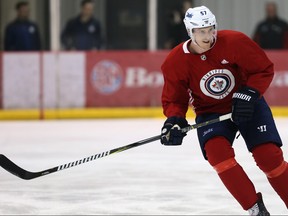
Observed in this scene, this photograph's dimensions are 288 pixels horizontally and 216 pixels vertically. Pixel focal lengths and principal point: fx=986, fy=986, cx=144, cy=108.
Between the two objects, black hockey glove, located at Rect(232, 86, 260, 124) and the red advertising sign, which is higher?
black hockey glove, located at Rect(232, 86, 260, 124)

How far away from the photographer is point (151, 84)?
10852 millimetres

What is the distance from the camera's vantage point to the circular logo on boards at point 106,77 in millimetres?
10750

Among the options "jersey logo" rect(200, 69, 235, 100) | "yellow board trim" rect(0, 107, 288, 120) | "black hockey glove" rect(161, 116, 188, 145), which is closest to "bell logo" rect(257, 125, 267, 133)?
"jersey logo" rect(200, 69, 235, 100)

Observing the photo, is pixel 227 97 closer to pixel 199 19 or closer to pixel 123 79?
pixel 199 19

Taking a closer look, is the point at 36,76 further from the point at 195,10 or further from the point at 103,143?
the point at 195,10

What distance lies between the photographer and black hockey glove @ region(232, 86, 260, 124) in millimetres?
4434

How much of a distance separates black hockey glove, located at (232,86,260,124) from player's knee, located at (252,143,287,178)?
0.16 metres

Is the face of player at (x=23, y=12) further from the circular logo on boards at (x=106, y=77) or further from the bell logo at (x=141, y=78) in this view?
the bell logo at (x=141, y=78)

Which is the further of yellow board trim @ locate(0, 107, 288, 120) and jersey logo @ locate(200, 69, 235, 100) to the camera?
yellow board trim @ locate(0, 107, 288, 120)

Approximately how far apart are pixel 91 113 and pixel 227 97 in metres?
6.17

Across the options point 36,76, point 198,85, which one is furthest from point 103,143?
point 198,85

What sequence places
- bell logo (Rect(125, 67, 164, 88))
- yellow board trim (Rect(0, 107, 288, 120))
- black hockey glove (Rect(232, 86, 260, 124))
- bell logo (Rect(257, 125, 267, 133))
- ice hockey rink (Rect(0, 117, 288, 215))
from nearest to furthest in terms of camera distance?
black hockey glove (Rect(232, 86, 260, 124)), bell logo (Rect(257, 125, 267, 133)), ice hockey rink (Rect(0, 117, 288, 215)), yellow board trim (Rect(0, 107, 288, 120)), bell logo (Rect(125, 67, 164, 88))

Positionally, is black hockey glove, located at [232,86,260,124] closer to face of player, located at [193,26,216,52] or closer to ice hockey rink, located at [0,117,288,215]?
face of player, located at [193,26,216,52]

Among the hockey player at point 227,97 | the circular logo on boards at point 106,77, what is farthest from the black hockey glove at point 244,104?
the circular logo on boards at point 106,77
